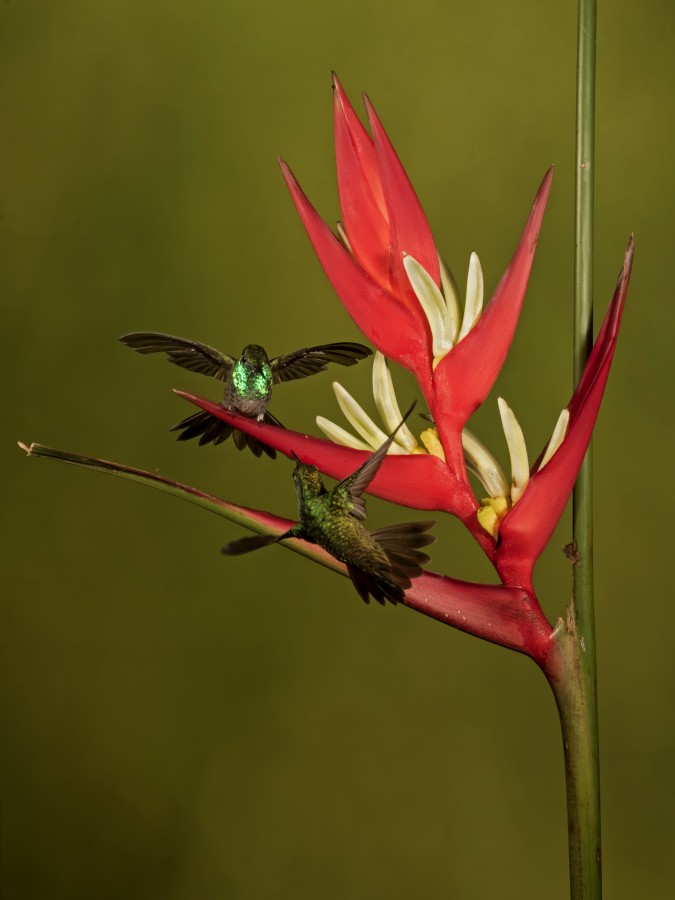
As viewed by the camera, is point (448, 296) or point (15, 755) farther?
point (15, 755)

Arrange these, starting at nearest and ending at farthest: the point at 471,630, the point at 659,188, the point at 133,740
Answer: the point at 471,630 < the point at 659,188 < the point at 133,740

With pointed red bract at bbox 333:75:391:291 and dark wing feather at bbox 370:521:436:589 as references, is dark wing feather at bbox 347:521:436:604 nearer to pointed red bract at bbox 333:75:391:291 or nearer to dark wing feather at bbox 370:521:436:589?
dark wing feather at bbox 370:521:436:589

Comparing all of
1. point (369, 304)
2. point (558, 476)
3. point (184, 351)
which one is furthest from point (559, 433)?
point (184, 351)

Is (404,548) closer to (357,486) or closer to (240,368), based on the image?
(357,486)

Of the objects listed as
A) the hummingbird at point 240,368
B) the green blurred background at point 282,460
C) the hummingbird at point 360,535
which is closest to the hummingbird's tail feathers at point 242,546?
the hummingbird at point 360,535

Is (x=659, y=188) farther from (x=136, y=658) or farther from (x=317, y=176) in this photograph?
(x=136, y=658)

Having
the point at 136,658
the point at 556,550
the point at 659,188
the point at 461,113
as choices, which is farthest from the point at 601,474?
the point at 136,658

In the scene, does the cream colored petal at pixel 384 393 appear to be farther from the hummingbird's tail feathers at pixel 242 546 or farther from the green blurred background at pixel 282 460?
the green blurred background at pixel 282 460
